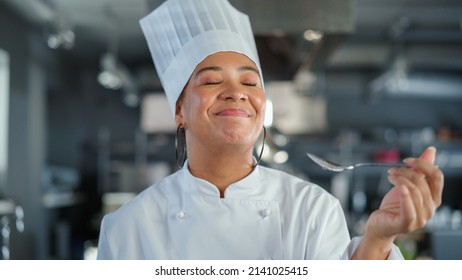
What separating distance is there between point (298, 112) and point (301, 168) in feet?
4.41

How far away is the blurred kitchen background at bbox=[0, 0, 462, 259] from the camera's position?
2.35 metres

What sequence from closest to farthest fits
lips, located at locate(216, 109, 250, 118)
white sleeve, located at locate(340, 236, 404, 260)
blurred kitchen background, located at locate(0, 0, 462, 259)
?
white sleeve, located at locate(340, 236, 404, 260) → lips, located at locate(216, 109, 250, 118) → blurred kitchen background, located at locate(0, 0, 462, 259)

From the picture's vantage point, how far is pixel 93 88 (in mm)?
5602

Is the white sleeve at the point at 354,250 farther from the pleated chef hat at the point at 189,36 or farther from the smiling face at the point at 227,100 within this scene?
the pleated chef hat at the point at 189,36

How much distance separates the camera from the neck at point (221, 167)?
37.7 inches

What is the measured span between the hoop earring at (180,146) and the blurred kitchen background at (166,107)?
35 cm

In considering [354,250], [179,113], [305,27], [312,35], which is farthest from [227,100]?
[312,35]

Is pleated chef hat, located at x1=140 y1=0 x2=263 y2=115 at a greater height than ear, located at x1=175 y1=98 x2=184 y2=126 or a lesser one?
greater

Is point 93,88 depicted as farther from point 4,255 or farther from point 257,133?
point 257,133

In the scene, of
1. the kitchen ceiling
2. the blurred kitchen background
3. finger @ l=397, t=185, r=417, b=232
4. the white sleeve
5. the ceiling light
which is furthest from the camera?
the blurred kitchen background

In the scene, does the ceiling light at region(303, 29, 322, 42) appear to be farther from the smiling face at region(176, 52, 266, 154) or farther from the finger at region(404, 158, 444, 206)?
the finger at region(404, 158, 444, 206)

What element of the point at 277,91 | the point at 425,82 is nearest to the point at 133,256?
the point at 277,91

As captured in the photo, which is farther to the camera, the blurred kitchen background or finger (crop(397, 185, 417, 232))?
the blurred kitchen background

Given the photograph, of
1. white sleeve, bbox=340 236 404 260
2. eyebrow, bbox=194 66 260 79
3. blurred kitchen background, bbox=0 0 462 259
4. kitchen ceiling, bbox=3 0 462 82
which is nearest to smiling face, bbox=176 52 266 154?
eyebrow, bbox=194 66 260 79
